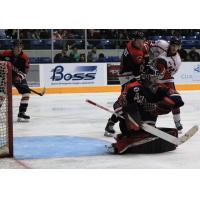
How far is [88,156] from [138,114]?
579mm

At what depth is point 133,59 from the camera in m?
5.45

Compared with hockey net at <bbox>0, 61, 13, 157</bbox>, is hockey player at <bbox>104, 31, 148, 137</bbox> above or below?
above

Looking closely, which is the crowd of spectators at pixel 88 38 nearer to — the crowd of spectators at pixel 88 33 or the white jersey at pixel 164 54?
the crowd of spectators at pixel 88 33

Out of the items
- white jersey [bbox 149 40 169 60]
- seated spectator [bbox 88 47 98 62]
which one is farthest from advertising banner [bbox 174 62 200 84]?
white jersey [bbox 149 40 169 60]

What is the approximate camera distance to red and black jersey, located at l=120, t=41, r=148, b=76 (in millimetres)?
5395

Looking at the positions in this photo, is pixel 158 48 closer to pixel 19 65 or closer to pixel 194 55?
pixel 19 65

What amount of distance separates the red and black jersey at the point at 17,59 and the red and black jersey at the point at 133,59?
2.11m

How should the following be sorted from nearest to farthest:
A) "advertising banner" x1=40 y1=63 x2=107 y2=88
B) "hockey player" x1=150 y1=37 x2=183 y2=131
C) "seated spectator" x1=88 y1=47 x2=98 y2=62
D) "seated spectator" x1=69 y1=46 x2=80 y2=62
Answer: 1. "hockey player" x1=150 y1=37 x2=183 y2=131
2. "advertising banner" x1=40 y1=63 x2=107 y2=88
3. "seated spectator" x1=69 y1=46 x2=80 y2=62
4. "seated spectator" x1=88 y1=47 x2=98 y2=62

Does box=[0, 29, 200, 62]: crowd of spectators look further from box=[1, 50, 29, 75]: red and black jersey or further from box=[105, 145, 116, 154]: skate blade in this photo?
box=[105, 145, 116, 154]: skate blade

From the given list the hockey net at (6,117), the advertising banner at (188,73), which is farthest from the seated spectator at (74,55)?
the hockey net at (6,117)

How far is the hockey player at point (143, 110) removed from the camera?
470 cm

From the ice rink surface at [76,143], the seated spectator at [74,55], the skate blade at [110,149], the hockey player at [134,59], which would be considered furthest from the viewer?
the seated spectator at [74,55]

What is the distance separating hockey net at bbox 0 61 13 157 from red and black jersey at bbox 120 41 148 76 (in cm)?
128

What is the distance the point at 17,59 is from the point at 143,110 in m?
2.91
